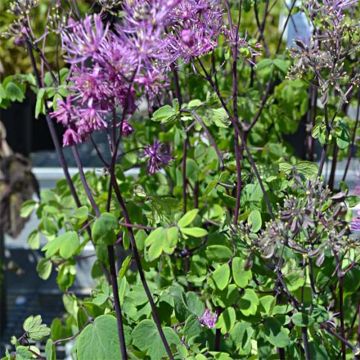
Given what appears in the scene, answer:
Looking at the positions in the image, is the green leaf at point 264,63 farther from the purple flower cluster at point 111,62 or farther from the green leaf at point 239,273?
the purple flower cluster at point 111,62

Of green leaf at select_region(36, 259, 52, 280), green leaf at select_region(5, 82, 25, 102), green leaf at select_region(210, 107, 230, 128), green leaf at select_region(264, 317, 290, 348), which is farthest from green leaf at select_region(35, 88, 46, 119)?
green leaf at select_region(264, 317, 290, 348)

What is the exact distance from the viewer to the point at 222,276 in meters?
1.15

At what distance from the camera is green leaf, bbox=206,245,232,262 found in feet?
3.72

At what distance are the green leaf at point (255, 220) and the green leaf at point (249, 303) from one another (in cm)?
12

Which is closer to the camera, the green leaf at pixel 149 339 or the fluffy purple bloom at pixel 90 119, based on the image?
the fluffy purple bloom at pixel 90 119

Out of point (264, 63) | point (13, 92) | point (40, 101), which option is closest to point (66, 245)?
point (40, 101)

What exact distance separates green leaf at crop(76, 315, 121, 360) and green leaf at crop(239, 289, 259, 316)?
0.22 meters

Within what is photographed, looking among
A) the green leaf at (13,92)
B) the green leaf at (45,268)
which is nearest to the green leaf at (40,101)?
the green leaf at (13,92)

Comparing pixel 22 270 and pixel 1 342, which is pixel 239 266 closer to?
pixel 1 342

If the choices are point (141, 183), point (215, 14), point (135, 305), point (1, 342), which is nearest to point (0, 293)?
point (1, 342)

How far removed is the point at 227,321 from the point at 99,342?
223 mm

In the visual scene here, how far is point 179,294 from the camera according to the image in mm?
1206

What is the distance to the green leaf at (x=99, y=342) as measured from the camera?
41.1 inches

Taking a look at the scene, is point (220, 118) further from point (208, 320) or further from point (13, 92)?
→ point (13, 92)
